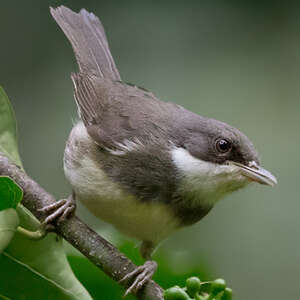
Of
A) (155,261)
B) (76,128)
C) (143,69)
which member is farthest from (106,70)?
(143,69)

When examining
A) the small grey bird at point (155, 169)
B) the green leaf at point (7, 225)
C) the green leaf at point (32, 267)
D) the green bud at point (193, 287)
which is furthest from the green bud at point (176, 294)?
the small grey bird at point (155, 169)

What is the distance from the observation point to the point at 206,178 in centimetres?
345

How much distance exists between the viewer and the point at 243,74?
24.1ft

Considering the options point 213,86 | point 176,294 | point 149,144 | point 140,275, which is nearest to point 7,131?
point 149,144

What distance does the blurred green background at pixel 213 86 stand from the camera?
6.21 meters

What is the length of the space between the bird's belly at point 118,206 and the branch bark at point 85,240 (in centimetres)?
44

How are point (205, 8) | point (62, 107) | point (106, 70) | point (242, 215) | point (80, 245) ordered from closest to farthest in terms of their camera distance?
point (80, 245) < point (106, 70) < point (242, 215) < point (62, 107) < point (205, 8)

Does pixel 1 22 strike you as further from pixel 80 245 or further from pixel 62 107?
pixel 80 245

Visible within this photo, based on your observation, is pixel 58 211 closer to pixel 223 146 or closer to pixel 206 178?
pixel 206 178

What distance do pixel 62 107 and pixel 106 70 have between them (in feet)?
8.21

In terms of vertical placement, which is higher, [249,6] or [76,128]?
[249,6]

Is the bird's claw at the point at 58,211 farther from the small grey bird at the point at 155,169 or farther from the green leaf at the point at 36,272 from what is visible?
the green leaf at the point at 36,272

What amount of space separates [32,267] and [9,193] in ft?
1.27

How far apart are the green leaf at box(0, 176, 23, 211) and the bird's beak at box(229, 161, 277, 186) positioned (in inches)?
54.1
